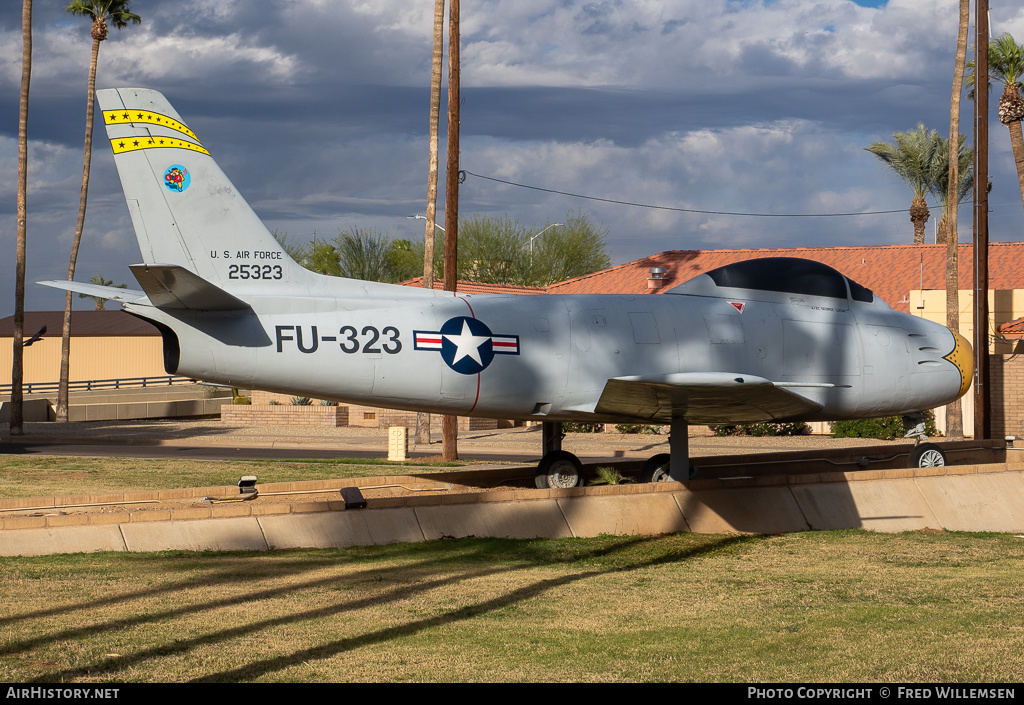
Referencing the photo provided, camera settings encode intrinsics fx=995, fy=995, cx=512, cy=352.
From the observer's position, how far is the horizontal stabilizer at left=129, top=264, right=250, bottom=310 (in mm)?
10484

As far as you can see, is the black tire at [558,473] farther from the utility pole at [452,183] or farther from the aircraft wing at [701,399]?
the utility pole at [452,183]

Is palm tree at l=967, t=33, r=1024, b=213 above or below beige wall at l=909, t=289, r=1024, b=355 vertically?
above

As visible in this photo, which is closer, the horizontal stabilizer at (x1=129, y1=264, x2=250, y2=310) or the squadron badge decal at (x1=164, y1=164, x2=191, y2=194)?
the horizontal stabilizer at (x1=129, y1=264, x2=250, y2=310)

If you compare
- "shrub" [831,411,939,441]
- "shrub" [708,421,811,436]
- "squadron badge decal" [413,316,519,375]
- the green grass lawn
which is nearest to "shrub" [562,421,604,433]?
"shrub" [708,421,811,436]

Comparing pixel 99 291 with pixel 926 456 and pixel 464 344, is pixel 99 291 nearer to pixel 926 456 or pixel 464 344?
pixel 464 344

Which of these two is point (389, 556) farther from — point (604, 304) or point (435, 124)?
point (435, 124)

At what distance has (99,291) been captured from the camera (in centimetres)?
1075

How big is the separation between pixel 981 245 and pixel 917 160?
35.4 metres

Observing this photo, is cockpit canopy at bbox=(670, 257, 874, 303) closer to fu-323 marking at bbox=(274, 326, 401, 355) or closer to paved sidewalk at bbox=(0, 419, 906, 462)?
fu-323 marking at bbox=(274, 326, 401, 355)

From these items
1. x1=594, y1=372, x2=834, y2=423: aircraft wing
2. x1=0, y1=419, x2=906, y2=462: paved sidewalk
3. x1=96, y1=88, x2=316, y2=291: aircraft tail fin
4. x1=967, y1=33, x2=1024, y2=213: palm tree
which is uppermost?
x1=967, y1=33, x2=1024, y2=213: palm tree

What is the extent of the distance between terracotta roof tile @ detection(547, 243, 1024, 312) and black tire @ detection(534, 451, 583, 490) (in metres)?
28.2

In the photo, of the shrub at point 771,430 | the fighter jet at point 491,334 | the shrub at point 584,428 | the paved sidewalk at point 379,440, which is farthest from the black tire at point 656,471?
the shrub at point 584,428

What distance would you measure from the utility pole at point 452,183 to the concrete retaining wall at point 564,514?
1008cm

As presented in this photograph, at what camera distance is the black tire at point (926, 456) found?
15.4 meters
